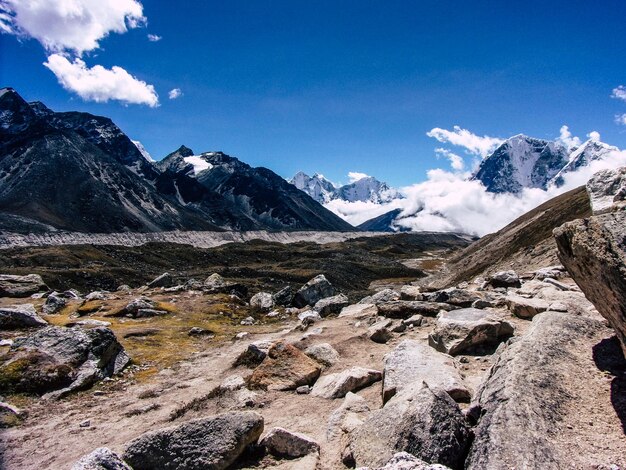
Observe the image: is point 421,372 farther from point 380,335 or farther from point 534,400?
point 380,335

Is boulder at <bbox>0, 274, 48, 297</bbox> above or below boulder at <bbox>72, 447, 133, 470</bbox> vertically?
above

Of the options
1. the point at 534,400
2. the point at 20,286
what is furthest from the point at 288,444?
the point at 20,286

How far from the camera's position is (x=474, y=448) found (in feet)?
21.7

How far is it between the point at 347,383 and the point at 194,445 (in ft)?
17.8

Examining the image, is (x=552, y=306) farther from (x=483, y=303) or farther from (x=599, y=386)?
(x=599, y=386)

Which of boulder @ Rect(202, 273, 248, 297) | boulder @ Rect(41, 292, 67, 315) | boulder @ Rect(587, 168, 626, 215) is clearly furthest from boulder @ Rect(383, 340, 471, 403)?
boulder @ Rect(202, 273, 248, 297)

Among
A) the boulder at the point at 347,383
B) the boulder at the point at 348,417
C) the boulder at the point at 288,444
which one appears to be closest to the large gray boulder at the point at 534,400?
the boulder at the point at 348,417

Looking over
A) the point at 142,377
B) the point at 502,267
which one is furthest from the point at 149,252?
the point at 142,377

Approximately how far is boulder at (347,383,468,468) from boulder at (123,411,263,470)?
2.77m

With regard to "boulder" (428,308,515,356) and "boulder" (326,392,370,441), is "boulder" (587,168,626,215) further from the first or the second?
"boulder" (326,392,370,441)

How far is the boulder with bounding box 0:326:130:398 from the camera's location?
17938mm

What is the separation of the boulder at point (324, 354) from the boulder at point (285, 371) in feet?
2.32

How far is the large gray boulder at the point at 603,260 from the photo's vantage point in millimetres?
7129

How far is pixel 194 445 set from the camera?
30.1 feet
